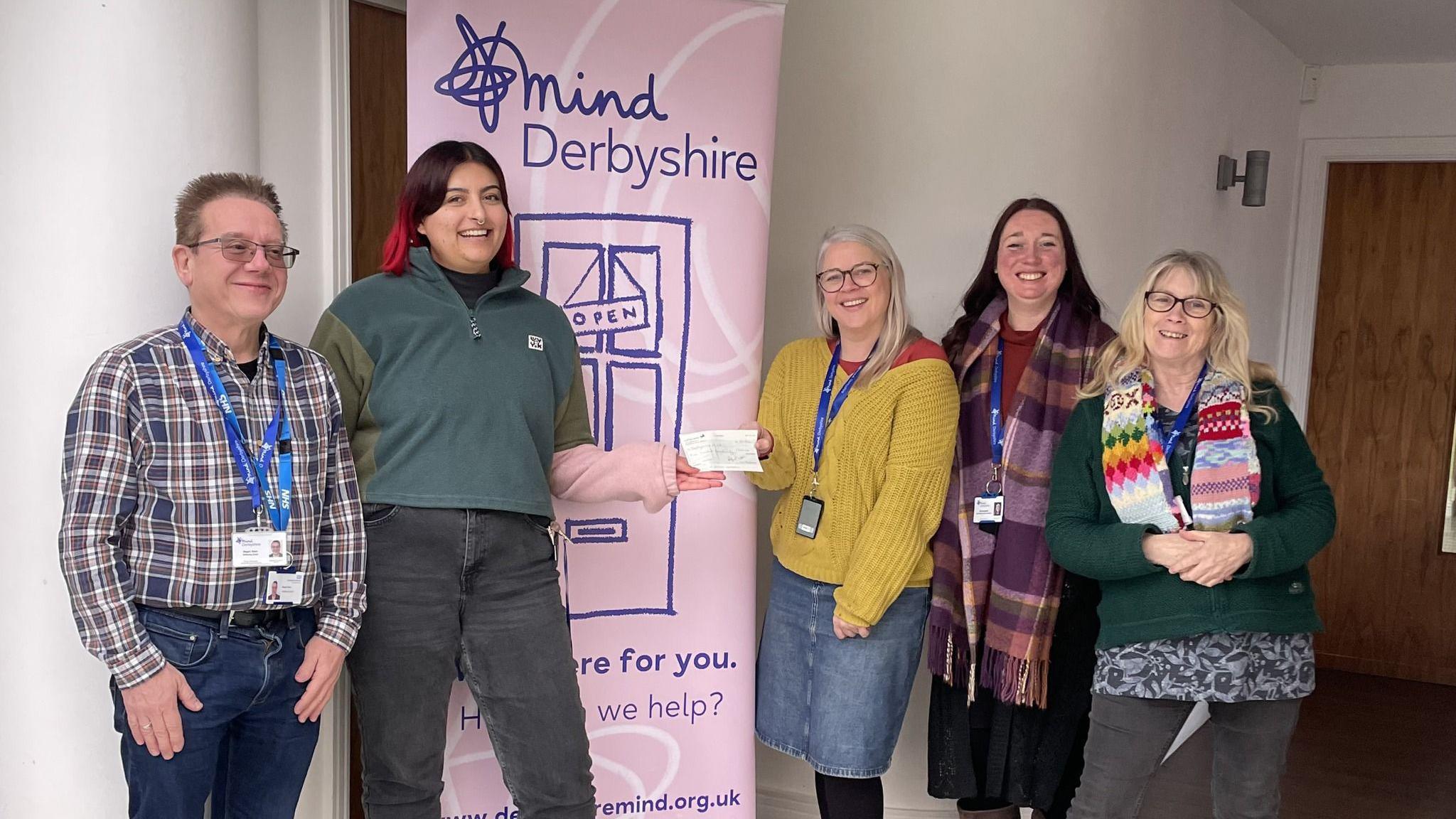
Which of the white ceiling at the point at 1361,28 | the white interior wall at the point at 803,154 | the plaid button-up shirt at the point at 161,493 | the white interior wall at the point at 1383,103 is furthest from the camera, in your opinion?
the white interior wall at the point at 1383,103

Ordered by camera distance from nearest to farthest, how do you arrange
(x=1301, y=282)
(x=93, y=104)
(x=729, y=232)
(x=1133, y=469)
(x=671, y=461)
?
(x=93, y=104) < (x=1133, y=469) < (x=671, y=461) < (x=729, y=232) < (x=1301, y=282)

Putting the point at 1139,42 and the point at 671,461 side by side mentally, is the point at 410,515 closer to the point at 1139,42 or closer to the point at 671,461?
the point at 671,461

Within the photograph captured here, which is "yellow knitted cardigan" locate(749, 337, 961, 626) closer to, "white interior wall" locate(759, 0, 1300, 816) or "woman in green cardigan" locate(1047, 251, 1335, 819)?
"woman in green cardigan" locate(1047, 251, 1335, 819)

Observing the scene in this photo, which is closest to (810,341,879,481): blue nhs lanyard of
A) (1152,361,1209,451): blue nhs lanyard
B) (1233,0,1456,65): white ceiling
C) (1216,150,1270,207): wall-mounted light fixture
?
(1152,361,1209,451): blue nhs lanyard

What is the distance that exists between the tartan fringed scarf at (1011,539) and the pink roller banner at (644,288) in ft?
1.60

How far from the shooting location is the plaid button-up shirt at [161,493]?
5.25 ft

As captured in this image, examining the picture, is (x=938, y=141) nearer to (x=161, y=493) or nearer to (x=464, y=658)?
(x=464, y=658)

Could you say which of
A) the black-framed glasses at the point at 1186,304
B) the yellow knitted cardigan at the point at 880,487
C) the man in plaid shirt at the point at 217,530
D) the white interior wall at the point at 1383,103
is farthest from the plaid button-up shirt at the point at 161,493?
the white interior wall at the point at 1383,103

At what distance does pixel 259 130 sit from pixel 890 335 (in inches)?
55.1

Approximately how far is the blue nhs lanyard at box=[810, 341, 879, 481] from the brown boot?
0.91m

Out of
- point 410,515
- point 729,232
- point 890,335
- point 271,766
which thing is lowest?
point 271,766

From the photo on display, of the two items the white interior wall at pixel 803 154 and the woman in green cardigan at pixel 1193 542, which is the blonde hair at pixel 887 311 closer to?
the woman in green cardigan at pixel 1193 542

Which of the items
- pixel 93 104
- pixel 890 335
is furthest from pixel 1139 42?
pixel 93 104

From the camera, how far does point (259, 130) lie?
2.25 metres
